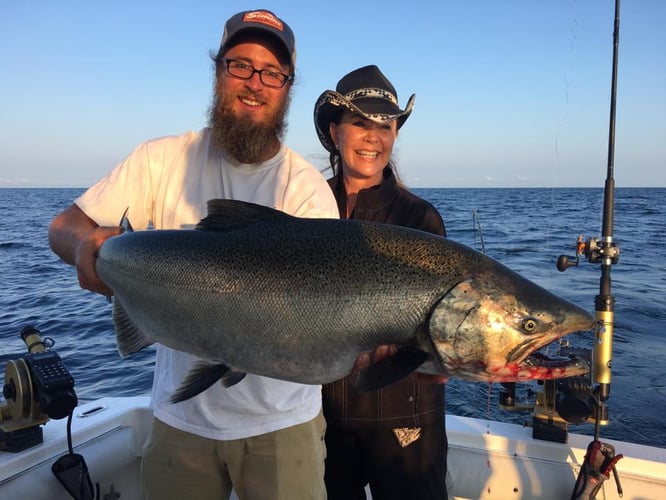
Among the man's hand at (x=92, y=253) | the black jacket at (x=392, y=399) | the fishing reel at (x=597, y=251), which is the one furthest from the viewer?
the fishing reel at (x=597, y=251)

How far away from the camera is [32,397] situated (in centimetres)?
382

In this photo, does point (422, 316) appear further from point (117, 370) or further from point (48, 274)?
point (48, 274)

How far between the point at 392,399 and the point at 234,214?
5.65 feet

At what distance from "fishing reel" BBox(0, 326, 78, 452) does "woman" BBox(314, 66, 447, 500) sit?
1.91 meters

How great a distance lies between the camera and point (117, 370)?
9727 mm

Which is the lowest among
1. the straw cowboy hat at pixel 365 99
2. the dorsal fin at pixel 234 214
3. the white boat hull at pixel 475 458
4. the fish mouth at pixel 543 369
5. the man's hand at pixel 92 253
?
the white boat hull at pixel 475 458

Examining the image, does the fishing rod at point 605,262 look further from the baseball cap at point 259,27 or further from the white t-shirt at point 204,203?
the baseball cap at point 259,27

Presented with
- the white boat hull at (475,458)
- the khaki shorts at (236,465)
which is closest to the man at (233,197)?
the khaki shorts at (236,465)

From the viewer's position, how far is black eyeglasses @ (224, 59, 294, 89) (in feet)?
10.4

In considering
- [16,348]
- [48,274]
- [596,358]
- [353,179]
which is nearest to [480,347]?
[353,179]

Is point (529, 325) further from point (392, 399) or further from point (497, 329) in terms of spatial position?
point (392, 399)

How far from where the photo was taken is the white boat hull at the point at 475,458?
4195mm

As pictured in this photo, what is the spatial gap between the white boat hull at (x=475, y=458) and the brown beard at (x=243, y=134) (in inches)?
112

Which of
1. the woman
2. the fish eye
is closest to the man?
the woman
